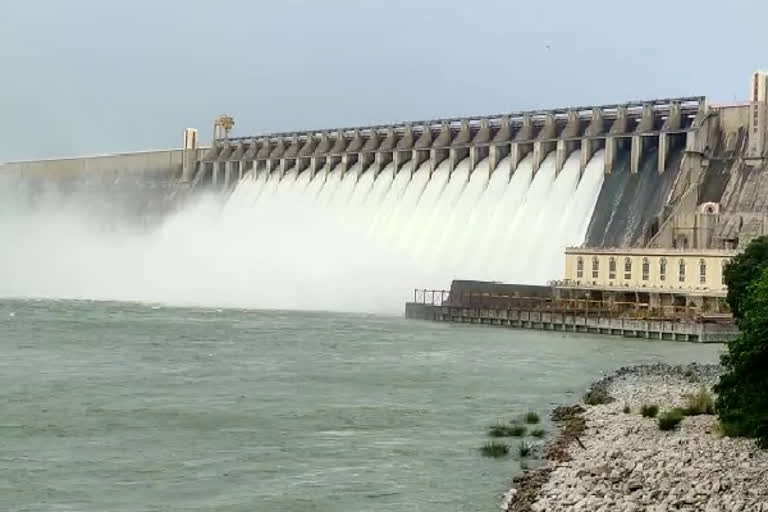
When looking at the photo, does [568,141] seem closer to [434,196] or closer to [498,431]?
[434,196]

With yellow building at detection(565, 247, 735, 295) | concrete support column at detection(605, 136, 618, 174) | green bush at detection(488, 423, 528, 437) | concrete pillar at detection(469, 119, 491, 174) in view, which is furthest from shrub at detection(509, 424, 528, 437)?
concrete pillar at detection(469, 119, 491, 174)

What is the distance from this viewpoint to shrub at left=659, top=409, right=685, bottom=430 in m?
19.5

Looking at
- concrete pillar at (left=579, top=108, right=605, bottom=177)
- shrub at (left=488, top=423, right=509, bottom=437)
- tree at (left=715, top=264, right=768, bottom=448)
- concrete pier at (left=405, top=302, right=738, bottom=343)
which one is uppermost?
concrete pillar at (left=579, top=108, right=605, bottom=177)

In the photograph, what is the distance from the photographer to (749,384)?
57.0 feet

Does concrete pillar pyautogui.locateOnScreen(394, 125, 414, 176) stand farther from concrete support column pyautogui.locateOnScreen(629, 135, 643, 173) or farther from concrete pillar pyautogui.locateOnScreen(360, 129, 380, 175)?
concrete support column pyautogui.locateOnScreen(629, 135, 643, 173)

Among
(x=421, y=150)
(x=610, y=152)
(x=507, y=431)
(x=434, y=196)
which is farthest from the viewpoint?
(x=421, y=150)

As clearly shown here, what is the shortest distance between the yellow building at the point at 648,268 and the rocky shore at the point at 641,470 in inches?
1064

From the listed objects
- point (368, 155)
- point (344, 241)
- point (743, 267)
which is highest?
point (368, 155)

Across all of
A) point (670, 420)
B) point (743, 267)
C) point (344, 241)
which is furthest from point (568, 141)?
point (670, 420)

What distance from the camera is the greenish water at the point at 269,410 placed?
16.8 metres

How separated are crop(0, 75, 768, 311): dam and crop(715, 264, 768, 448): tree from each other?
33.7 m

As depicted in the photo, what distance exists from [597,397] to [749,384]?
27.1 feet

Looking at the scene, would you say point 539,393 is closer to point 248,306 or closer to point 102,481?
point 102,481

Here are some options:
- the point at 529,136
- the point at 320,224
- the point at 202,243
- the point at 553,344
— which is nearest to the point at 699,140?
the point at 529,136
